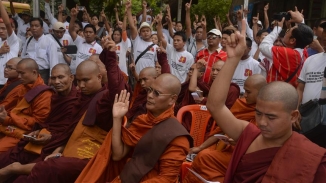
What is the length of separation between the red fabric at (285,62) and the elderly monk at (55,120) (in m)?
2.28

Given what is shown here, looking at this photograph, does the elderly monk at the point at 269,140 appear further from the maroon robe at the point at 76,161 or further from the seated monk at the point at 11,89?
the seated monk at the point at 11,89

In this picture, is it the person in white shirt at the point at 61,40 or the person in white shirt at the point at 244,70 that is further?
the person in white shirt at the point at 61,40

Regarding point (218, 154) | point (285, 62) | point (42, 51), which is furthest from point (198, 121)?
point (42, 51)

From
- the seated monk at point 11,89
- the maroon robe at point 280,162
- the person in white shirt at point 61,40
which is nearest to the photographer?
the maroon robe at point 280,162

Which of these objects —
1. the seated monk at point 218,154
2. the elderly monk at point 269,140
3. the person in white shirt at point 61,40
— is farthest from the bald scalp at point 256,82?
the person in white shirt at point 61,40

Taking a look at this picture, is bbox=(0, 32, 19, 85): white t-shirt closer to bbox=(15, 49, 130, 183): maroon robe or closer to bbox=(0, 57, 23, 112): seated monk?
bbox=(0, 57, 23, 112): seated monk

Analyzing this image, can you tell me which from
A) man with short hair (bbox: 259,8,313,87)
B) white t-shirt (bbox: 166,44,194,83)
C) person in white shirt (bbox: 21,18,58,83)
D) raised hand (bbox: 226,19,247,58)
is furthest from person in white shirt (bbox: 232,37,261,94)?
person in white shirt (bbox: 21,18,58,83)

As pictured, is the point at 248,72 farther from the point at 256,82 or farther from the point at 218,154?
the point at 218,154

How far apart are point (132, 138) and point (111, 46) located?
0.94m

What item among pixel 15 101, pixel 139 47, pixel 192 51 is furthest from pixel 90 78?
pixel 192 51

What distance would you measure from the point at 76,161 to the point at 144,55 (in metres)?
4.19

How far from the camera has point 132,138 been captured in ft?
11.8

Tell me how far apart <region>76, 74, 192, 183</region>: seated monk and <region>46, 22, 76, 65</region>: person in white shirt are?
509 cm

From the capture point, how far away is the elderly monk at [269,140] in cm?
247
